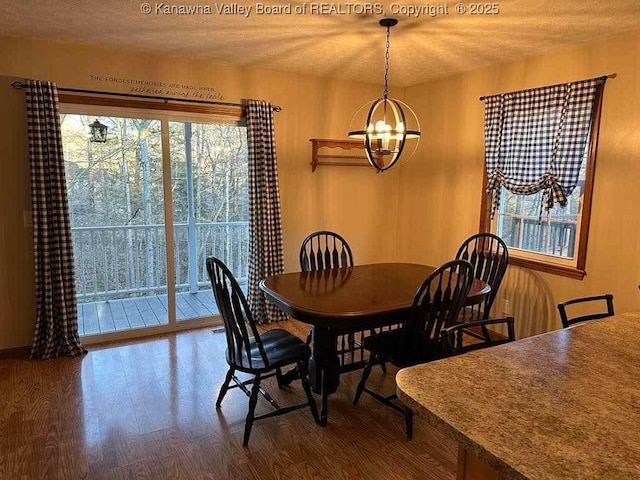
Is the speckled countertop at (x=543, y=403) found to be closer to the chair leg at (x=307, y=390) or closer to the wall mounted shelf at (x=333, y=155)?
the chair leg at (x=307, y=390)

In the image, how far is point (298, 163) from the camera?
14.6 ft

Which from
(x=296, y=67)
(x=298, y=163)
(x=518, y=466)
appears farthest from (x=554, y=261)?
(x=518, y=466)

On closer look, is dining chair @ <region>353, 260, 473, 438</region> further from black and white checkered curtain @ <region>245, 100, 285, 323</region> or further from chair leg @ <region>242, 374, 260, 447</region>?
black and white checkered curtain @ <region>245, 100, 285, 323</region>

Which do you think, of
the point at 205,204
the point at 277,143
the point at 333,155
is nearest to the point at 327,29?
the point at 277,143

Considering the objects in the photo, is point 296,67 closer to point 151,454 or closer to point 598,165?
point 598,165

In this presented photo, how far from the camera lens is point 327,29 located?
303cm

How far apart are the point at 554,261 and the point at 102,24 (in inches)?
146

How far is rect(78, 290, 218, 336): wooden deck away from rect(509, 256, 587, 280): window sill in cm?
285

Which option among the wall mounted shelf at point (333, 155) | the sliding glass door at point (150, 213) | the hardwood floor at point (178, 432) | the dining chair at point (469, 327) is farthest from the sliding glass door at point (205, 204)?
the dining chair at point (469, 327)

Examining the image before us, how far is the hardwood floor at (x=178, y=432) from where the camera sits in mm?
2203

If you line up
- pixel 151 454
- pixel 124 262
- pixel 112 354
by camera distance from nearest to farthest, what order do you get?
pixel 151 454
pixel 112 354
pixel 124 262

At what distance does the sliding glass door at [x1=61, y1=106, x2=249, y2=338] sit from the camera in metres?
3.94

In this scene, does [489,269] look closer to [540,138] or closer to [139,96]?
[540,138]

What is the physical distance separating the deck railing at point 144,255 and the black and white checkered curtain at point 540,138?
8.68 ft
